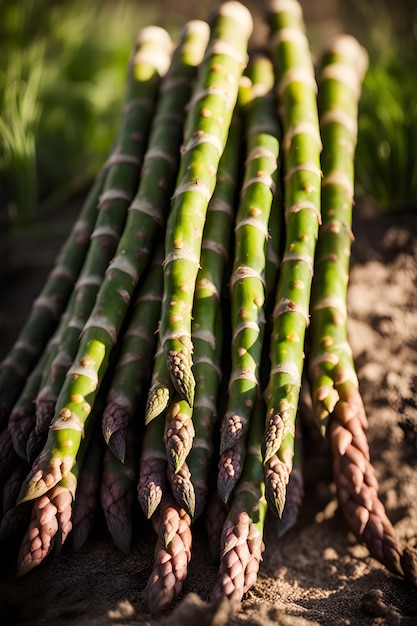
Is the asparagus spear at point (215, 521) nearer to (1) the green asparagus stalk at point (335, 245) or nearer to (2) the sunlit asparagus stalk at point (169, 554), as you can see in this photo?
(2) the sunlit asparagus stalk at point (169, 554)

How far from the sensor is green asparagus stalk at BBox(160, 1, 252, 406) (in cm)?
192

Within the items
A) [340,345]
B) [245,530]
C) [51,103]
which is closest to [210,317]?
[340,345]

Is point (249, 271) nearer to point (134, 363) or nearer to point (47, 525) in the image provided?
point (134, 363)

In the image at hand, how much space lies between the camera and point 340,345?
7.07ft

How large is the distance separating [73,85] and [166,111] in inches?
74.1

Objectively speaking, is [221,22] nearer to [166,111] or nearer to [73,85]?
[166,111]

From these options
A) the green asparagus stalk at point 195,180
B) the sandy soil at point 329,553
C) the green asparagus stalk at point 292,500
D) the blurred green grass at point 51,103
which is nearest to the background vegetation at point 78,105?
the blurred green grass at point 51,103

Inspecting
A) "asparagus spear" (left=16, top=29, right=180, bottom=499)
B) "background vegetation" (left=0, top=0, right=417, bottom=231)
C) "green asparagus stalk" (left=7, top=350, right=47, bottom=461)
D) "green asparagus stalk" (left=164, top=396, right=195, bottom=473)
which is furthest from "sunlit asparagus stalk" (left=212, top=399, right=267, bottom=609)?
"background vegetation" (left=0, top=0, right=417, bottom=231)

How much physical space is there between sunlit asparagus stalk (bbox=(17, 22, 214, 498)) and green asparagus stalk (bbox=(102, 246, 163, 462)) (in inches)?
2.5

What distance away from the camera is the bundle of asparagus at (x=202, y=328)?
187cm

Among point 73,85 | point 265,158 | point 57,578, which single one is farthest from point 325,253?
point 73,85

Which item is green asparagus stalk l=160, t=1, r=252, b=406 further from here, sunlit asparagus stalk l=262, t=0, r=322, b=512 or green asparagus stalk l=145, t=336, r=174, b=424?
sunlit asparagus stalk l=262, t=0, r=322, b=512

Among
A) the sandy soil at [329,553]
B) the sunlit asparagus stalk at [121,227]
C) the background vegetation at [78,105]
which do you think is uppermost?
the background vegetation at [78,105]

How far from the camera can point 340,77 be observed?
8.33ft
